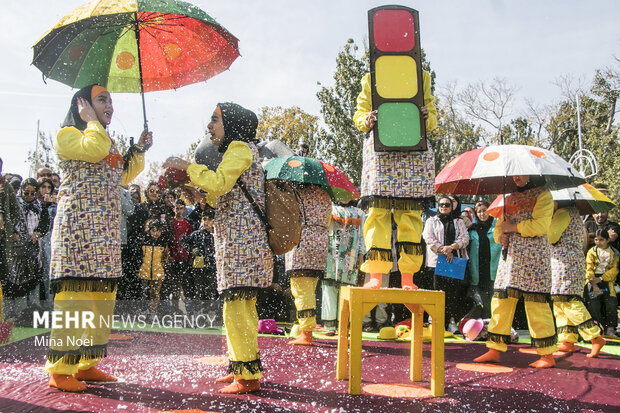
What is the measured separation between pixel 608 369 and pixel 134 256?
251 inches

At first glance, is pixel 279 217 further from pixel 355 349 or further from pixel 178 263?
pixel 178 263

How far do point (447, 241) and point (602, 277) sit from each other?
262 centimetres

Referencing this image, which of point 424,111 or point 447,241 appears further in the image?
point 447,241

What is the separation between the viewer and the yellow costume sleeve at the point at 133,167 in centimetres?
411

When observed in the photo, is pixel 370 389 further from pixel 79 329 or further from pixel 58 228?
pixel 58 228

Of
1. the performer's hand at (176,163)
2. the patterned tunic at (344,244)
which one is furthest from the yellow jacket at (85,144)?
the patterned tunic at (344,244)

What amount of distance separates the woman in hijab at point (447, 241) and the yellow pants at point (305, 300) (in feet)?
7.62

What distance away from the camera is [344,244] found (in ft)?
26.0

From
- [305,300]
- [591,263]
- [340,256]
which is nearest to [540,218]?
[305,300]

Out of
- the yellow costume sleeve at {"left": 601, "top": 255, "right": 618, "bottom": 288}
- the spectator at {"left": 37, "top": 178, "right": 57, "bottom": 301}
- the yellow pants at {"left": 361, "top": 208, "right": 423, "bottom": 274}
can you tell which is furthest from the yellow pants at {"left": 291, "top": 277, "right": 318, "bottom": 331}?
the yellow costume sleeve at {"left": 601, "top": 255, "right": 618, "bottom": 288}

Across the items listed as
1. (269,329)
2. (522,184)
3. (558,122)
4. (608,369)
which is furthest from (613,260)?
(558,122)

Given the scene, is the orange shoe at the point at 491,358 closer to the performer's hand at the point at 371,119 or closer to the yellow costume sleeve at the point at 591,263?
the performer's hand at the point at 371,119

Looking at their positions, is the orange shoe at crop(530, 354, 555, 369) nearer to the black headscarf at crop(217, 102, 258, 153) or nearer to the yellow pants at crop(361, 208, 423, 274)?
the yellow pants at crop(361, 208, 423, 274)

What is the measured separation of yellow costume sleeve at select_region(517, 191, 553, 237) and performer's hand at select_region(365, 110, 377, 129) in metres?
1.87
